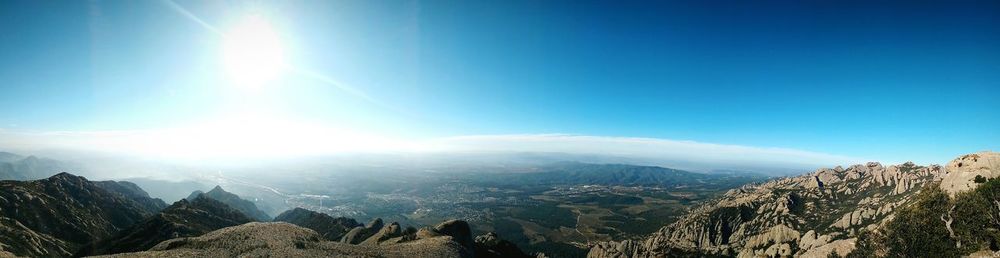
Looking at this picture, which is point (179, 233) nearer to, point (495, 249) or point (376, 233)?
point (376, 233)

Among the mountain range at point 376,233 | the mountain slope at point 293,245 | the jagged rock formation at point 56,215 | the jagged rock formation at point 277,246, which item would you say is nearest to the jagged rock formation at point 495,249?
the mountain range at point 376,233

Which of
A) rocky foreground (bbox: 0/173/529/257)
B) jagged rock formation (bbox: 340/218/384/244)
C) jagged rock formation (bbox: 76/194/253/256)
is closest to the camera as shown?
rocky foreground (bbox: 0/173/529/257)

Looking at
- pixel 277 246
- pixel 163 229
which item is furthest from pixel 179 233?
pixel 277 246

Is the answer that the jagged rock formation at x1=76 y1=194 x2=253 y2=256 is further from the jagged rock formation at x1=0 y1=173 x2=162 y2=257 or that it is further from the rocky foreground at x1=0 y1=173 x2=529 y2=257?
the jagged rock formation at x1=0 y1=173 x2=162 y2=257

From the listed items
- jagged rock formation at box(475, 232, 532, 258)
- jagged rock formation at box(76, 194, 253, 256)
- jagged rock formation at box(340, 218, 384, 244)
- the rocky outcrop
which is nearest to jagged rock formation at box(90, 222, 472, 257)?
jagged rock formation at box(475, 232, 532, 258)

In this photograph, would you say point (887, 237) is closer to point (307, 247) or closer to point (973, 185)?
point (973, 185)

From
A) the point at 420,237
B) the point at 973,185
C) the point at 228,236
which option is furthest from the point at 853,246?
the point at 228,236
